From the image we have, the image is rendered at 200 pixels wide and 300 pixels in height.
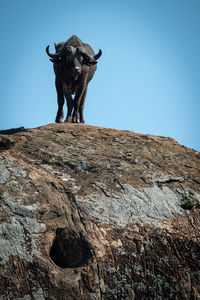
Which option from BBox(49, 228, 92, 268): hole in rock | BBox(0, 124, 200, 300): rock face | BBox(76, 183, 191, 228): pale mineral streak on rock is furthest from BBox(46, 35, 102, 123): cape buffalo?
BBox(49, 228, 92, 268): hole in rock

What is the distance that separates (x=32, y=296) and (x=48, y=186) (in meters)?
2.12

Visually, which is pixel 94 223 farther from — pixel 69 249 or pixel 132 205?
pixel 132 205

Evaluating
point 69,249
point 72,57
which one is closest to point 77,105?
point 72,57

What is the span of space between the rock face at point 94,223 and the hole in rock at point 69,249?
16mm

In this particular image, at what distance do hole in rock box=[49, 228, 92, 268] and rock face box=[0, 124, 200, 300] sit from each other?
0.02 m

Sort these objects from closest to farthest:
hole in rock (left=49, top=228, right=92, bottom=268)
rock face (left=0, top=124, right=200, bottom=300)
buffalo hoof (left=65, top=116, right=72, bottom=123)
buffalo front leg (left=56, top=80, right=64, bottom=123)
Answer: rock face (left=0, top=124, right=200, bottom=300) → hole in rock (left=49, top=228, right=92, bottom=268) → buffalo hoof (left=65, top=116, right=72, bottom=123) → buffalo front leg (left=56, top=80, right=64, bottom=123)

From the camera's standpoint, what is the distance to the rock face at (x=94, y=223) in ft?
17.6

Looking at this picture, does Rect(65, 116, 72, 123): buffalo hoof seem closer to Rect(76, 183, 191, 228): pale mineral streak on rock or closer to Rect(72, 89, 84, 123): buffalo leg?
Rect(72, 89, 84, 123): buffalo leg

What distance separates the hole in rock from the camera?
5.76 metres

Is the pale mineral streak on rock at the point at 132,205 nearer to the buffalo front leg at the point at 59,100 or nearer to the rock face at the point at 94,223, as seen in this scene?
the rock face at the point at 94,223

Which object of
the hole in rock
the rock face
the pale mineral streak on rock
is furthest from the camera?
the pale mineral streak on rock

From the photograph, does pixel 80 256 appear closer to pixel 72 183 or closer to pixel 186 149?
pixel 72 183

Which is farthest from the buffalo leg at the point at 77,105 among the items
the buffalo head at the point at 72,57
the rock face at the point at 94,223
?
the rock face at the point at 94,223

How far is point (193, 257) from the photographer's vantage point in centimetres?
614
